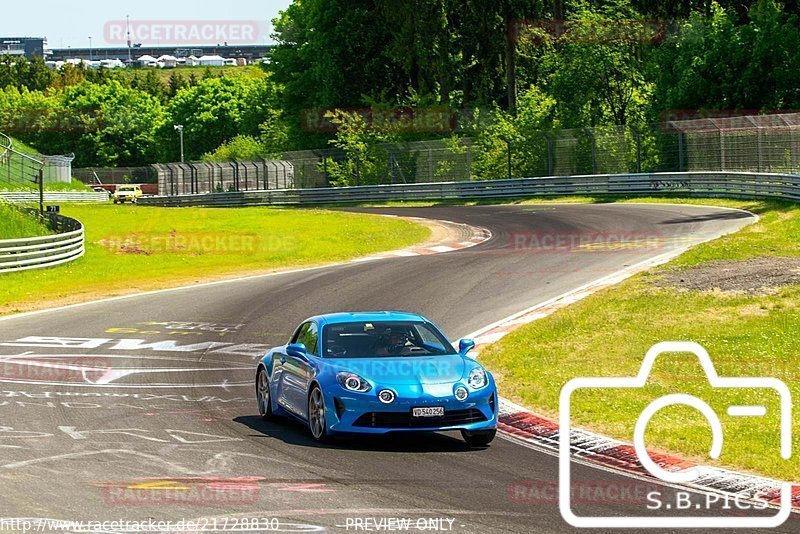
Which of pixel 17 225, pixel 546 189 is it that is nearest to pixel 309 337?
pixel 17 225

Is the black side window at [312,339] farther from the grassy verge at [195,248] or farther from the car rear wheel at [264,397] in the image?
the grassy verge at [195,248]

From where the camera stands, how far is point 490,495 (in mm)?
9664

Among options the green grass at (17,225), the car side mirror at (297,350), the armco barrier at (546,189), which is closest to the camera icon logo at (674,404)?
the car side mirror at (297,350)

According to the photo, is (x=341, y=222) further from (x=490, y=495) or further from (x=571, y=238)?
(x=490, y=495)

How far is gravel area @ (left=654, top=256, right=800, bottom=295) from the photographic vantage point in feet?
72.4

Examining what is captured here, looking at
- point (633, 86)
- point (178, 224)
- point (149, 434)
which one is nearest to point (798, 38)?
point (633, 86)

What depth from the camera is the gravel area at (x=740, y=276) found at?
869 inches

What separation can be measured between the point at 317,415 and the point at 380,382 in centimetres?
83

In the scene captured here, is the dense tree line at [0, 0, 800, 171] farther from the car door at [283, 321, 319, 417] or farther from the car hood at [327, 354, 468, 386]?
the car hood at [327, 354, 468, 386]

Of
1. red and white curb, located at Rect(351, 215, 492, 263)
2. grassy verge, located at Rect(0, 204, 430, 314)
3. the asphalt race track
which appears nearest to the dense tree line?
grassy verge, located at Rect(0, 204, 430, 314)

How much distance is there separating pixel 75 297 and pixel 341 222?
19.6m

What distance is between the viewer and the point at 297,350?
1345cm

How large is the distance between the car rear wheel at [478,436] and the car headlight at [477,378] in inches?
19.7

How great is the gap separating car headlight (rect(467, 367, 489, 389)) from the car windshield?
2.28ft
